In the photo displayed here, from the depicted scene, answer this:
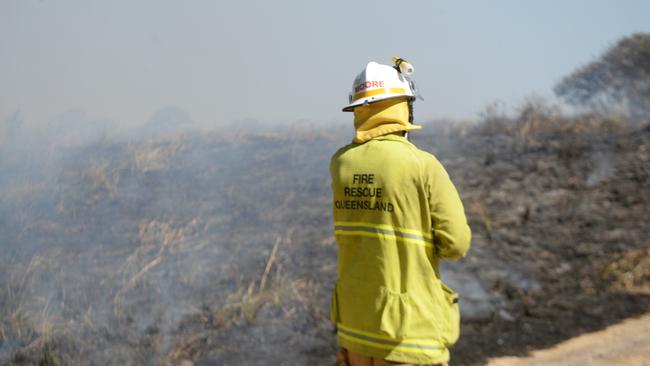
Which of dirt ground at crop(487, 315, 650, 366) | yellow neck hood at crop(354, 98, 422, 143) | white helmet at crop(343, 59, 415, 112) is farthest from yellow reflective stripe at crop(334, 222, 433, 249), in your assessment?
dirt ground at crop(487, 315, 650, 366)

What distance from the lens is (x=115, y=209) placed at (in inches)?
231

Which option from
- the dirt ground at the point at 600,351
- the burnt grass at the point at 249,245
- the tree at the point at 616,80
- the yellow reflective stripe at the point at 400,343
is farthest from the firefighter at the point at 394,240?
the tree at the point at 616,80

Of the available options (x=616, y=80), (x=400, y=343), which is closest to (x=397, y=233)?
(x=400, y=343)

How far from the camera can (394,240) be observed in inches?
88.7

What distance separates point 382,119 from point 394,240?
45 cm

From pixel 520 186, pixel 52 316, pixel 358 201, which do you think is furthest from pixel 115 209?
pixel 520 186

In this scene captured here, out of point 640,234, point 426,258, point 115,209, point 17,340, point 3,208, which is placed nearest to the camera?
point 426,258

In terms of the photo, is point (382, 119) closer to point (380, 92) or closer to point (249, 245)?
point (380, 92)

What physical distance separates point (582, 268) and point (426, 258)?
4530 millimetres

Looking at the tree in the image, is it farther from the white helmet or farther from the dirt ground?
the white helmet

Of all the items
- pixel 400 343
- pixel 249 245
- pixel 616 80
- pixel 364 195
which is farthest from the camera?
pixel 616 80

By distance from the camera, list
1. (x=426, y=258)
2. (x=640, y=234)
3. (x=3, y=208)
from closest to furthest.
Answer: (x=426, y=258), (x=3, y=208), (x=640, y=234)

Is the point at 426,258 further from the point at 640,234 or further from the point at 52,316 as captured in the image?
the point at 640,234

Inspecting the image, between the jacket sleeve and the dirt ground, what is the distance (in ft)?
8.72
